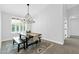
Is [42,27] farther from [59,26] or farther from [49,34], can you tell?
[59,26]

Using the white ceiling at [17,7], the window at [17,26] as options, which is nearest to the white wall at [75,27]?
the white ceiling at [17,7]

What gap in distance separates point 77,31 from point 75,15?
162 cm

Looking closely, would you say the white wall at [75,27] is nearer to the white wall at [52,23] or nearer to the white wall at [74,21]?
the white wall at [74,21]

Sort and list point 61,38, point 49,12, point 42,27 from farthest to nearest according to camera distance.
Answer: point 42,27 → point 49,12 → point 61,38

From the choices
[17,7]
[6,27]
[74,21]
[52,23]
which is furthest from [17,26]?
[74,21]

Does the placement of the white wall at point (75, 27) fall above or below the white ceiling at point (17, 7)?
below

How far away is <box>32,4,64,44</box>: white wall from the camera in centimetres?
355

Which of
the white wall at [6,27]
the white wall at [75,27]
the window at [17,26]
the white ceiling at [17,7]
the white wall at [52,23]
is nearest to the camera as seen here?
the white ceiling at [17,7]

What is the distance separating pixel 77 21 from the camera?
587 centimetres

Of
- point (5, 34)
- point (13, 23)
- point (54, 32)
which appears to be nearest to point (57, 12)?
point (54, 32)

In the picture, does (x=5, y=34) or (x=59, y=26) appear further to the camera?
(x=5, y=34)

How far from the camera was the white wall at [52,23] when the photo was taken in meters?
3.55

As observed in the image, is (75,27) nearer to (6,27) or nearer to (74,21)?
(74,21)

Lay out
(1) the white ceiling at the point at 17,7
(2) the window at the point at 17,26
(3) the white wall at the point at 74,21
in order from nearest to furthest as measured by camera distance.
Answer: (1) the white ceiling at the point at 17,7 < (2) the window at the point at 17,26 < (3) the white wall at the point at 74,21
